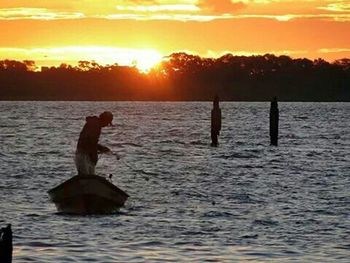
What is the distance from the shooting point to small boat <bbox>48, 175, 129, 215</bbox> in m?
28.2

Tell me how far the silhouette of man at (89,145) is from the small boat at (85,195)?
48 centimetres

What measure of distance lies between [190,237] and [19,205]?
8154 mm

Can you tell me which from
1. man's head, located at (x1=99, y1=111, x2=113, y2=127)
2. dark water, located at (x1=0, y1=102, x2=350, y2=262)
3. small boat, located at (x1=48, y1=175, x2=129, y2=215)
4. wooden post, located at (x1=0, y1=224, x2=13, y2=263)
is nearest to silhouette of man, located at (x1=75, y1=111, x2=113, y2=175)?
man's head, located at (x1=99, y1=111, x2=113, y2=127)

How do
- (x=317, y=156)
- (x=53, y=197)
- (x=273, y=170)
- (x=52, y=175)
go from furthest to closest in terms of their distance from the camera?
1. (x=317, y=156)
2. (x=273, y=170)
3. (x=52, y=175)
4. (x=53, y=197)

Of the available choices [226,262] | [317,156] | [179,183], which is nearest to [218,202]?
[179,183]

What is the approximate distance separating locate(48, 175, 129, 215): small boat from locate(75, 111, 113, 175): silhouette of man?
48 cm

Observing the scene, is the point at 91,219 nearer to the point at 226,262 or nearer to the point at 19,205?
the point at 19,205

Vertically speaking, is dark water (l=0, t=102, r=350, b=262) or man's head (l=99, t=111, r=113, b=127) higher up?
man's head (l=99, t=111, r=113, b=127)

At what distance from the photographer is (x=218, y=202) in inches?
1289

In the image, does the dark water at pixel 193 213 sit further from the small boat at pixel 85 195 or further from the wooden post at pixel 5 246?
the wooden post at pixel 5 246

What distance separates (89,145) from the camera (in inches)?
1115

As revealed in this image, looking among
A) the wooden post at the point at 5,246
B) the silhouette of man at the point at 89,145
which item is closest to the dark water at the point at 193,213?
the silhouette of man at the point at 89,145

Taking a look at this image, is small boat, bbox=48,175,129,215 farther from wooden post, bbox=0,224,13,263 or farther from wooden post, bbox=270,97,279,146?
wooden post, bbox=270,97,279,146

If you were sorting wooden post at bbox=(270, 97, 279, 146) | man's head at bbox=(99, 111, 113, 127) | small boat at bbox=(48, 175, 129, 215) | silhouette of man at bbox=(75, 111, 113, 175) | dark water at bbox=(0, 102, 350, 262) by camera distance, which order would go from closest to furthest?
dark water at bbox=(0, 102, 350, 262) → man's head at bbox=(99, 111, 113, 127) → silhouette of man at bbox=(75, 111, 113, 175) → small boat at bbox=(48, 175, 129, 215) → wooden post at bbox=(270, 97, 279, 146)
